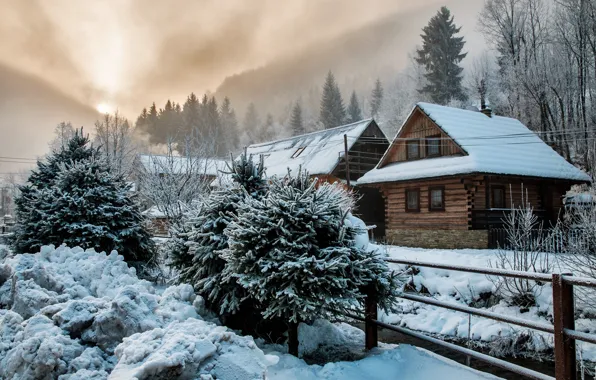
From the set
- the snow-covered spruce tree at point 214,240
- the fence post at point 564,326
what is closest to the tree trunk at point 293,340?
the snow-covered spruce tree at point 214,240

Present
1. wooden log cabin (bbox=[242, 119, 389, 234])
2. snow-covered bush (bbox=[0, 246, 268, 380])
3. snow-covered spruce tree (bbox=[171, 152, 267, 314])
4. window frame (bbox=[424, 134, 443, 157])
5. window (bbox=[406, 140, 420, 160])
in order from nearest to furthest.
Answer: snow-covered bush (bbox=[0, 246, 268, 380]), snow-covered spruce tree (bbox=[171, 152, 267, 314]), window frame (bbox=[424, 134, 443, 157]), window (bbox=[406, 140, 420, 160]), wooden log cabin (bbox=[242, 119, 389, 234])

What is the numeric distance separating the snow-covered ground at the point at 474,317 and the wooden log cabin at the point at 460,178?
4032 millimetres

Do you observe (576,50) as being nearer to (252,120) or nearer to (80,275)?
(80,275)

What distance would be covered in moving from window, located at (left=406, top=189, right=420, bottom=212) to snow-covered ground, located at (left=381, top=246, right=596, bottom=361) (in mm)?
5646

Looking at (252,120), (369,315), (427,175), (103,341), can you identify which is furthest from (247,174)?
(252,120)

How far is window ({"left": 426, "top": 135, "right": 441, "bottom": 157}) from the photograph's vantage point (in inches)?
749

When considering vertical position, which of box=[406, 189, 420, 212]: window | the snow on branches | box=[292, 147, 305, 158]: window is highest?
box=[292, 147, 305, 158]: window

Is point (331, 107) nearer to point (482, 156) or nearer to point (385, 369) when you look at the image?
point (482, 156)

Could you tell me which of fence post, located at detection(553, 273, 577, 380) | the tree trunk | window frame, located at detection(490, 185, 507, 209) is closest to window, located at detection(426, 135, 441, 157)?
window frame, located at detection(490, 185, 507, 209)

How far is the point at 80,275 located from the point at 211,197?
207 centimetres

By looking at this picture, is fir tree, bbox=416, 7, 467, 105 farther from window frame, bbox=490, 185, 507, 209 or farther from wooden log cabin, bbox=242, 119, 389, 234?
window frame, bbox=490, 185, 507, 209

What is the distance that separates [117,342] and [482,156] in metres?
17.0

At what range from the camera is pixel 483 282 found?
11.1 meters

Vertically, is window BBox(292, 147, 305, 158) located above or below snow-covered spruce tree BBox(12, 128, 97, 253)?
above
